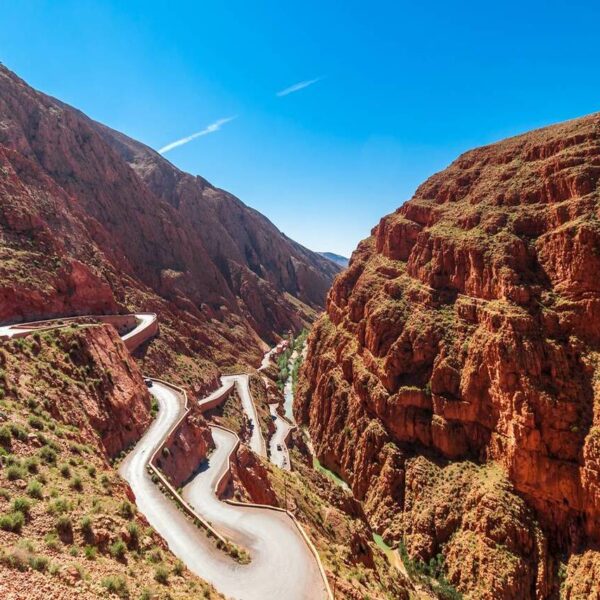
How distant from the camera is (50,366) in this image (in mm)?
26688

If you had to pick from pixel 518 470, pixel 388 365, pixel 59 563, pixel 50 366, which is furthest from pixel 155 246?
pixel 59 563

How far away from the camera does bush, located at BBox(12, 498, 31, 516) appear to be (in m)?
13.3

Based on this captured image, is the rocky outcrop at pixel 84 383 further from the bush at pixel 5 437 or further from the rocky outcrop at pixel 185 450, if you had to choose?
the bush at pixel 5 437

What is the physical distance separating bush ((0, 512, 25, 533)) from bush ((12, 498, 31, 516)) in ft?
1.12

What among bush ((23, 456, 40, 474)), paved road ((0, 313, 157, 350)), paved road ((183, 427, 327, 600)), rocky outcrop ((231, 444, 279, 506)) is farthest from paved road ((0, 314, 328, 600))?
bush ((23, 456, 40, 474))

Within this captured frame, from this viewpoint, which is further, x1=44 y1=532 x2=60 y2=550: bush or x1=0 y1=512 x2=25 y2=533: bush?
x1=44 y1=532 x2=60 y2=550: bush

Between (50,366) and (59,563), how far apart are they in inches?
704

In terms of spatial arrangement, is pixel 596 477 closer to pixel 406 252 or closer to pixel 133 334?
pixel 406 252

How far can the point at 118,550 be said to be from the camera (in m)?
A: 14.0

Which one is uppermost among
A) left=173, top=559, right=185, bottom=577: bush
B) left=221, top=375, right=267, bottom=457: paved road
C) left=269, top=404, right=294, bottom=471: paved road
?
left=173, top=559, right=185, bottom=577: bush

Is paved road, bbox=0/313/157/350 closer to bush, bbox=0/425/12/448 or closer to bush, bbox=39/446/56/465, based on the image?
bush, bbox=0/425/12/448

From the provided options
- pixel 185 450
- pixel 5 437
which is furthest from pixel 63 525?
pixel 185 450

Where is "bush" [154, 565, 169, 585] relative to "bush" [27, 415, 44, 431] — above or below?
below

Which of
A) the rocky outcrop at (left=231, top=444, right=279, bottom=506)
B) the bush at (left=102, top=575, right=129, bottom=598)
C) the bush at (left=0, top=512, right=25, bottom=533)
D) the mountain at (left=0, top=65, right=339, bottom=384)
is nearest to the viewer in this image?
the bush at (left=102, top=575, right=129, bottom=598)
